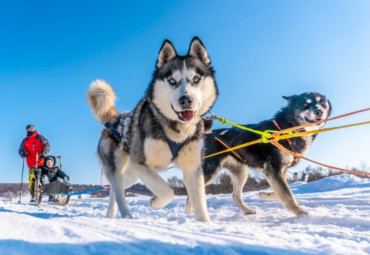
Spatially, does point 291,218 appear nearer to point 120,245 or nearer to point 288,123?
point 288,123

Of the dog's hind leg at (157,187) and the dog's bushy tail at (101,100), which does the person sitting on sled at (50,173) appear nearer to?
the dog's bushy tail at (101,100)

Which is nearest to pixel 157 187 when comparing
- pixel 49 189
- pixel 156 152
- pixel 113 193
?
pixel 156 152

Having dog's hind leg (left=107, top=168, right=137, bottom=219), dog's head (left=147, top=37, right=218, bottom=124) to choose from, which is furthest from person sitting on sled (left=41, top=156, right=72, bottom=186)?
dog's head (left=147, top=37, right=218, bottom=124)

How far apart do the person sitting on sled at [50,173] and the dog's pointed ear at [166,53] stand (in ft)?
14.6

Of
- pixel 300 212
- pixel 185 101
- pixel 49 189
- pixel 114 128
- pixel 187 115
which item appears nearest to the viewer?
pixel 185 101

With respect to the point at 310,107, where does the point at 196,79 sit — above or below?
below

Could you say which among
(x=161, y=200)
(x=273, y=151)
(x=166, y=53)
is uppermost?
(x=166, y=53)

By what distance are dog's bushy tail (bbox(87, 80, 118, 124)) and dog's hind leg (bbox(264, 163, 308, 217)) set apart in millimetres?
1808

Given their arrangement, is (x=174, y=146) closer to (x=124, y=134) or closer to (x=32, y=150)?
(x=124, y=134)

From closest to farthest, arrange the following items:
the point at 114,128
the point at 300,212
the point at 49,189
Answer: the point at 114,128 → the point at 300,212 → the point at 49,189

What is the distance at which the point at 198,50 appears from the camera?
252 centimetres

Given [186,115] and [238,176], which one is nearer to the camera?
[186,115]

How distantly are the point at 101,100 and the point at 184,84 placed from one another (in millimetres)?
1249

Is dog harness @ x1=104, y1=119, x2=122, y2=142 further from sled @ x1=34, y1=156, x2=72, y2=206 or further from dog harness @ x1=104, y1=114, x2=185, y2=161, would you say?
sled @ x1=34, y1=156, x2=72, y2=206
